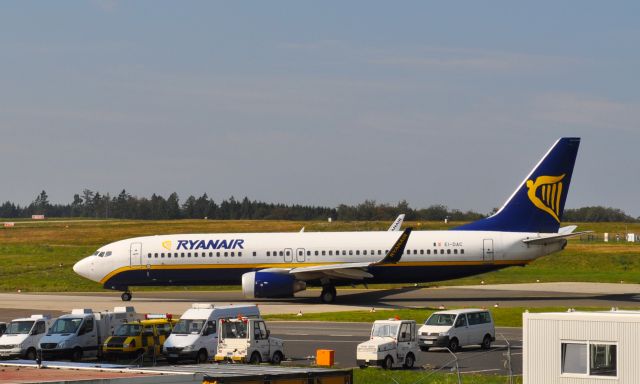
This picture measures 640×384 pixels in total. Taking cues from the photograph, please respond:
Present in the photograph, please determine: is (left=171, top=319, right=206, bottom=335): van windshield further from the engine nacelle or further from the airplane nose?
the airplane nose

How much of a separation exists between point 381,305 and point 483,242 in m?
6.53

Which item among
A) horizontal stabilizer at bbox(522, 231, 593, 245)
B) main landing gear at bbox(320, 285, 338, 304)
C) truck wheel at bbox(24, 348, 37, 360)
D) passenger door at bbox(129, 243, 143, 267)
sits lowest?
truck wheel at bbox(24, 348, 37, 360)

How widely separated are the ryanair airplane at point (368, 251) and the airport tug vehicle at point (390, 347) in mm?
22003

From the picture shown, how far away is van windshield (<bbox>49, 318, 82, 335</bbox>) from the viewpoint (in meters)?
42.1

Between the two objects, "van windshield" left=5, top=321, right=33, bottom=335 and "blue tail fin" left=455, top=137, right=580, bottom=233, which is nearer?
"van windshield" left=5, top=321, right=33, bottom=335

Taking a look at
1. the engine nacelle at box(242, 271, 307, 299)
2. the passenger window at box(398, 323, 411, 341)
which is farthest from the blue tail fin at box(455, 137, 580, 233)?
the passenger window at box(398, 323, 411, 341)

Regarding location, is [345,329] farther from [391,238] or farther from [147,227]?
[147,227]

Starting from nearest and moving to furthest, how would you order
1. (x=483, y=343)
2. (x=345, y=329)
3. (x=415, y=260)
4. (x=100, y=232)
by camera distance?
1. (x=483, y=343)
2. (x=345, y=329)
3. (x=415, y=260)
4. (x=100, y=232)

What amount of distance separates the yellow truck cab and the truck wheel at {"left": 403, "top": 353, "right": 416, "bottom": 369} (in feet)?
30.8

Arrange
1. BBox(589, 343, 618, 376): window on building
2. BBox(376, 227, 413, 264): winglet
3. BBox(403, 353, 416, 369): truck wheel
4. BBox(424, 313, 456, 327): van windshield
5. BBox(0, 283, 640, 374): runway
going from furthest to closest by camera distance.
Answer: BBox(376, 227, 413, 264): winglet < BBox(424, 313, 456, 327): van windshield < BBox(0, 283, 640, 374): runway < BBox(403, 353, 416, 369): truck wheel < BBox(589, 343, 618, 376): window on building

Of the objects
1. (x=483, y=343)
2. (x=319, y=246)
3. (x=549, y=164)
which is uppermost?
(x=549, y=164)

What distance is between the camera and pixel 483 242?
6203cm

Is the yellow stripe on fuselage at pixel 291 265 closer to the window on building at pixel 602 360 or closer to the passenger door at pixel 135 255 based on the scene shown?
the passenger door at pixel 135 255

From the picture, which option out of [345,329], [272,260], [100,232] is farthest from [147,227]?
[345,329]
